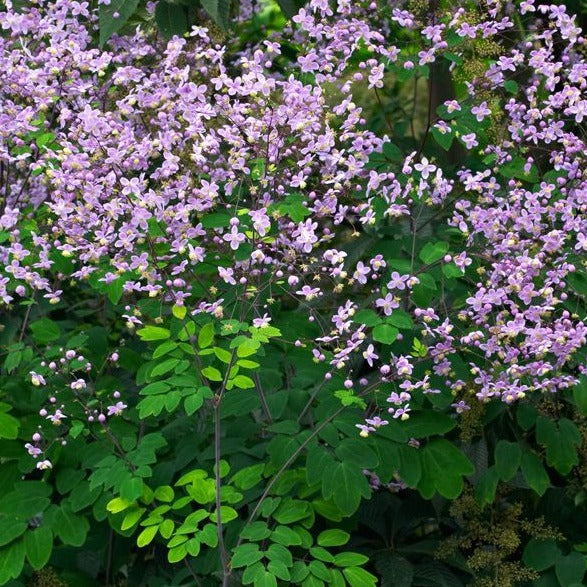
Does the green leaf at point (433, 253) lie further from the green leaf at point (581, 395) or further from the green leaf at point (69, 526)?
the green leaf at point (69, 526)

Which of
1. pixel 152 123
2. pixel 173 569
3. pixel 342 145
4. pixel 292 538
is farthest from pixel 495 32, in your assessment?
pixel 173 569

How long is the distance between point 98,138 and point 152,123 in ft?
1.67

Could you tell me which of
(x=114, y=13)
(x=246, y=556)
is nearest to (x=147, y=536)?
(x=246, y=556)

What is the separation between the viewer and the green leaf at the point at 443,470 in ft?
11.7

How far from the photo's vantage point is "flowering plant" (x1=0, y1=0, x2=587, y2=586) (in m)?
3.36

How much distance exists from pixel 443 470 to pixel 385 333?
65 centimetres

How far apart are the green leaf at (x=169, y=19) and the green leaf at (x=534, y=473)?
2.27 m

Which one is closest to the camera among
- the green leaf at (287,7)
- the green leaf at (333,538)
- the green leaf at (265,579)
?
the green leaf at (265,579)

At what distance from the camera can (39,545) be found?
3588mm

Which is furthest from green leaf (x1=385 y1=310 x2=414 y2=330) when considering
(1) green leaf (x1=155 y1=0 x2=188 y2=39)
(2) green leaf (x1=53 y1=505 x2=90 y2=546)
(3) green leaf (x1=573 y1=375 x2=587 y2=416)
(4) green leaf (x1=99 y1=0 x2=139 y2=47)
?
(1) green leaf (x1=155 y1=0 x2=188 y2=39)

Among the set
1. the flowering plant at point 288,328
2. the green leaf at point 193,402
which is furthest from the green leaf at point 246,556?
the green leaf at point 193,402

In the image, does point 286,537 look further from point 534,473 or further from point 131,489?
point 534,473

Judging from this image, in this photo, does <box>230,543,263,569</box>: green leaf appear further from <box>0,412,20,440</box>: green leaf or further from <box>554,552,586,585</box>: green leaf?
<box>554,552,586,585</box>: green leaf

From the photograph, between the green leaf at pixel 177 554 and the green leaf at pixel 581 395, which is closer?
the green leaf at pixel 177 554
